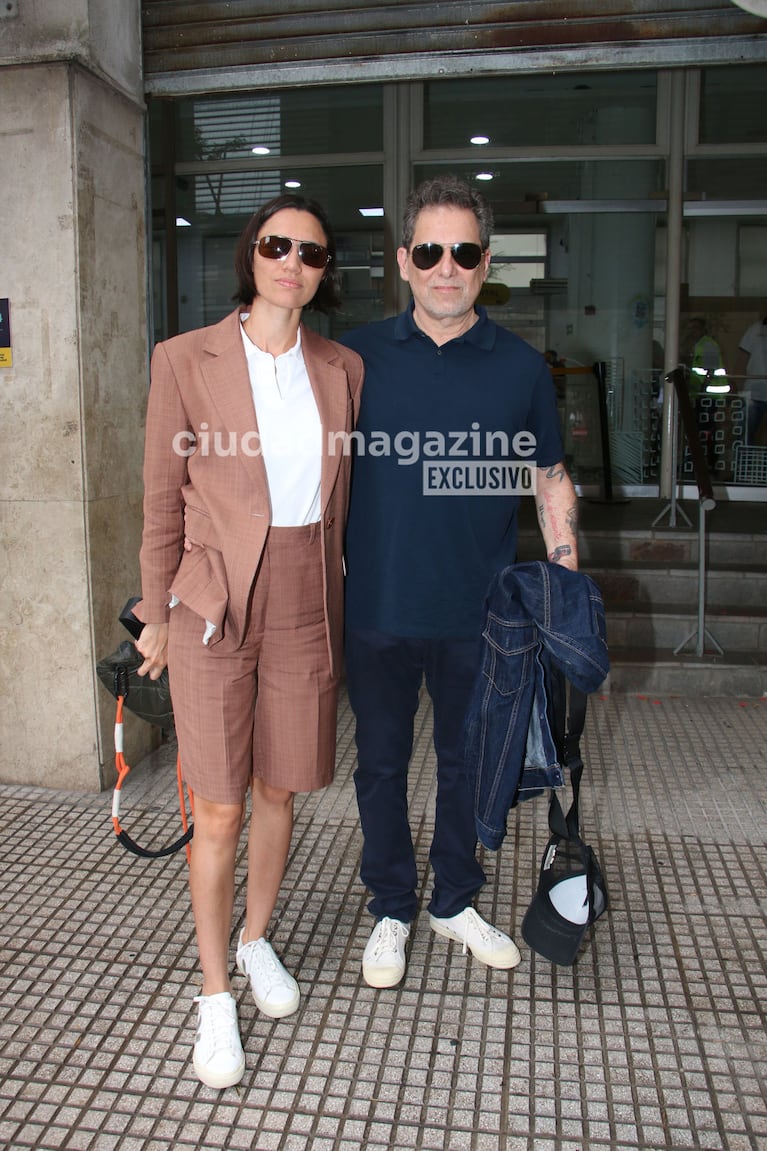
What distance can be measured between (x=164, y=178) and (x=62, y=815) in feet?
23.2

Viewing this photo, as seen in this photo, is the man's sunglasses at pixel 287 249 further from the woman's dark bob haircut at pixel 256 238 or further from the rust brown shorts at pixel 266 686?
the rust brown shorts at pixel 266 686

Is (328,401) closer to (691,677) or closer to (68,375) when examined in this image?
(68,375)

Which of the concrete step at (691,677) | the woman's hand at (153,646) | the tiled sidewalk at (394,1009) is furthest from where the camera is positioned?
the concrete step at (691,677)

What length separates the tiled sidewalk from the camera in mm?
2316

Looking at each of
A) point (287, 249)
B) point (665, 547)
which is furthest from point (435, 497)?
point (665, 547)

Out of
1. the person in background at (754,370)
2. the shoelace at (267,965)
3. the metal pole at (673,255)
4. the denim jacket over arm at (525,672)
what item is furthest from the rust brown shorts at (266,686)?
the person in background at (754,370)

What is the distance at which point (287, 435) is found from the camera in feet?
8.00

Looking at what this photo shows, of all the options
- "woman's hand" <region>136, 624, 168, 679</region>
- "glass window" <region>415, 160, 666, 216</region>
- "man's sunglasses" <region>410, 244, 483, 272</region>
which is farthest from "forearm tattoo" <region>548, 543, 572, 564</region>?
"glass window" <region>415, 160, 666, 216</region>

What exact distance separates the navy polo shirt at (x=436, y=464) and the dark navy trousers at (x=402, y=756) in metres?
0.08

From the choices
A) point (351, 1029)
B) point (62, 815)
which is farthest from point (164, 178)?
point (351, 1029)

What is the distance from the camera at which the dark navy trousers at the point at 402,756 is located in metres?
2.81

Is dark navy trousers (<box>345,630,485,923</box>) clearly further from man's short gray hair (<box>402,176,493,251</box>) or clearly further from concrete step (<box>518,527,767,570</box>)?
concrete step (<box>518,527,767,570</box>)

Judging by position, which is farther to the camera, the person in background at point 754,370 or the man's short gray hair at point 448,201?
the person in background at point 754,370

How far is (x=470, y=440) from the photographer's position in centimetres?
264
